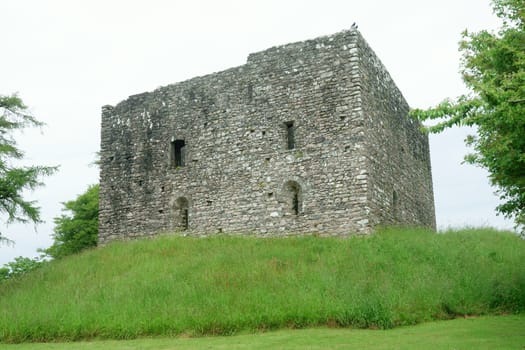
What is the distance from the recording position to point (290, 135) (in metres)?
20.2

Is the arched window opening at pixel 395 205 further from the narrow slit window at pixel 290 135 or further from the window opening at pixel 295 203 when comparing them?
the narrow slit window at pixel 290 135

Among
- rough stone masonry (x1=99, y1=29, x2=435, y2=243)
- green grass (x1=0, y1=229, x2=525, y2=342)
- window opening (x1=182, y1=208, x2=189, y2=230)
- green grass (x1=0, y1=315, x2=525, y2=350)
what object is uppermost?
rough stone masonry (x1=99, y1=29, x2=435, y2=243)

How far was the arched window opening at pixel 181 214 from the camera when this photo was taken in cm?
2167

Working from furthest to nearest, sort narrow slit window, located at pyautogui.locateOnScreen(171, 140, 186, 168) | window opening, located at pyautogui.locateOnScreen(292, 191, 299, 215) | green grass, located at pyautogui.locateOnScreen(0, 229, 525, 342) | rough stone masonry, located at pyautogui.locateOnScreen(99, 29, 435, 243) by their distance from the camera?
1. narrow slit window, located at pyautogui.locateOnScreen(171, 140, 186, 168)
2. window opening, located at pyautogui.locateOnScreen(292, 191, 299, 215)
3. rough stone masonry, located at pyautogui.locateOnScreen(99, 29, 435, 243)
4. green grass, located at pyautogui.locateOnScreen(0, 229, 525, 342)

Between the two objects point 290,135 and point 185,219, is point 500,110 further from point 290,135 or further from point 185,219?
point 185,219

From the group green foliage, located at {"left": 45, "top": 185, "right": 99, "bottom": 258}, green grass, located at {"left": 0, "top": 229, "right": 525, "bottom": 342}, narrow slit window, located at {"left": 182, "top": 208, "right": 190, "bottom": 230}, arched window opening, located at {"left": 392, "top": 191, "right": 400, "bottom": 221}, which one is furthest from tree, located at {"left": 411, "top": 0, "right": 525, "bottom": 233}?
green foliage, located at {"left": 45, "top": 185, "right": 99, "bottom": 258}

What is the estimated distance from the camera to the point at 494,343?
9688mm

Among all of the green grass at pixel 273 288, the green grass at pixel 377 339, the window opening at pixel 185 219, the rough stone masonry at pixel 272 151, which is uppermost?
the rough stone masonry at pixel 272 151

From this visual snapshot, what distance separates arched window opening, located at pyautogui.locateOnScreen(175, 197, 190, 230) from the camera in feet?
71.1

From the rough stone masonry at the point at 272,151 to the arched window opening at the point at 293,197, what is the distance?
4 centimetres

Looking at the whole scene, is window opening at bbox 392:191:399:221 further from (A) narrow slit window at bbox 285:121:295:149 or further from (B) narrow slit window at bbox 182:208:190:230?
(B) narrow slit window at bbox 182:208:190:230

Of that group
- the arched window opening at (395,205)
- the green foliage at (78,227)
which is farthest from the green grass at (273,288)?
the green foliage at (78,227)

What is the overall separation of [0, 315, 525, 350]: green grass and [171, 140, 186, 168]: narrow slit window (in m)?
11.0

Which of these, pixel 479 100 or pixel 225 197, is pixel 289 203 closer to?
pixel 225 197
